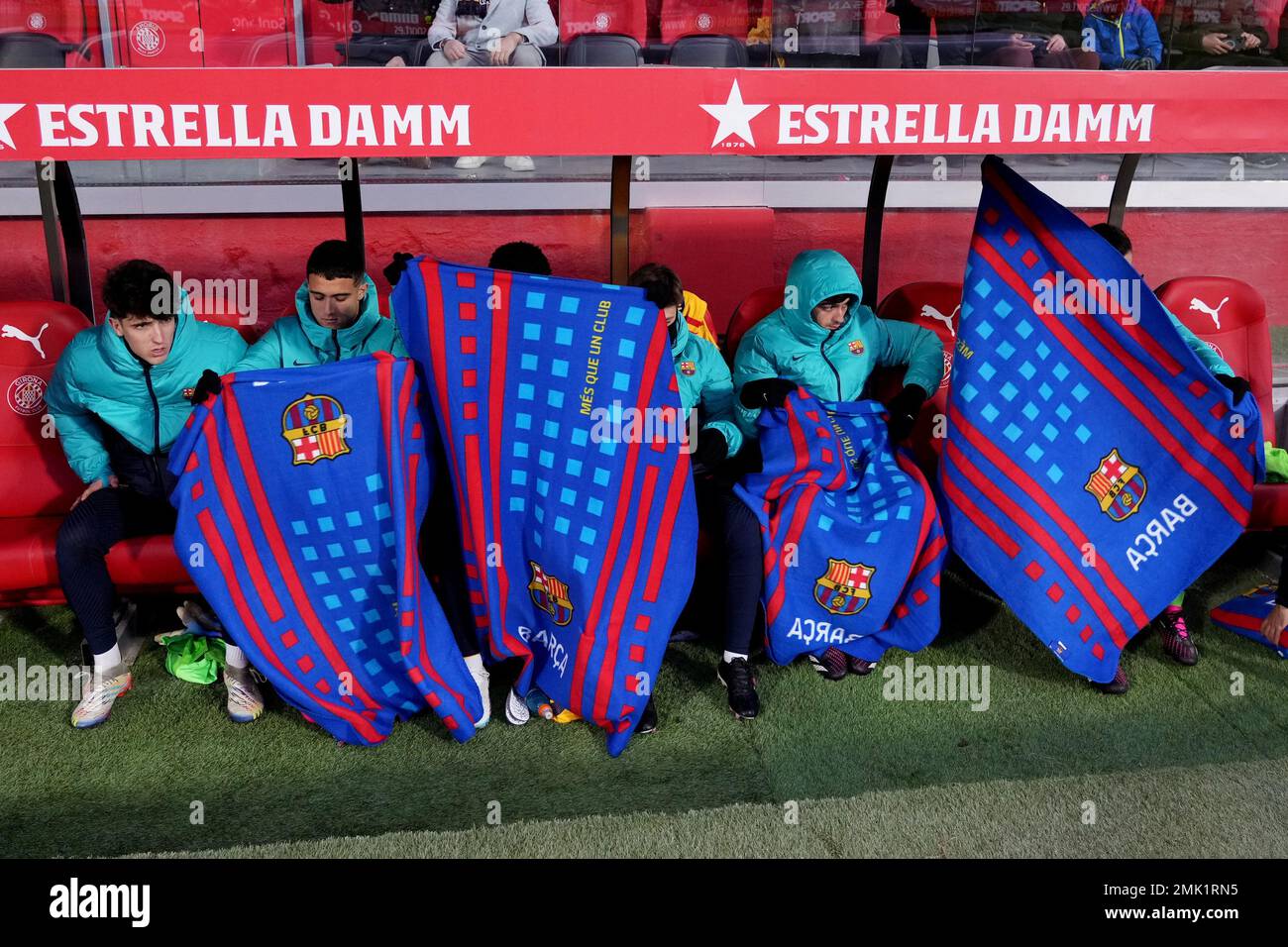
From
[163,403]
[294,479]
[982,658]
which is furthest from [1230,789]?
[163,403]

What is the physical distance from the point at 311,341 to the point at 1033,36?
9.07ft

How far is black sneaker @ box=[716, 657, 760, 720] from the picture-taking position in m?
3.41

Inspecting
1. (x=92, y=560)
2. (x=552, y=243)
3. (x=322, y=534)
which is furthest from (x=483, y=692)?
(x=552, y=243)

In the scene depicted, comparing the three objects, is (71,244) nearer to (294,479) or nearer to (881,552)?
(294,479)

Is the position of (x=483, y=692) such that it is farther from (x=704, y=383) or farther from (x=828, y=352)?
(x=828, y=352)

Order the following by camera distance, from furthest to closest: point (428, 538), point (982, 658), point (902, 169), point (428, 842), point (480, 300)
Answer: point (902, 169) → point (982, 658) → point (428, 538) → point (480, 300) → point (428, 842)

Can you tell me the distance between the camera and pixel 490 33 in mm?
3326

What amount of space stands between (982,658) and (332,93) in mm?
2626

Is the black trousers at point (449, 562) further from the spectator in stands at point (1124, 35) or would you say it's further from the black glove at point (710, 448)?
the spectator in stands at point (1124, 35)

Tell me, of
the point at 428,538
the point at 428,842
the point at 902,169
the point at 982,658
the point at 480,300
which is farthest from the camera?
the point at 902,169

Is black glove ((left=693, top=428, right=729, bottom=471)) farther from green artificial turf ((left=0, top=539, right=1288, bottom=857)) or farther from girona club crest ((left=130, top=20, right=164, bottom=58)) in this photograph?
girona club crest ((left=130, top=20, right=164, bottom=58))

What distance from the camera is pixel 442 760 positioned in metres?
3.21

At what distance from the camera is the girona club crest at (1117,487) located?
11.4 ft

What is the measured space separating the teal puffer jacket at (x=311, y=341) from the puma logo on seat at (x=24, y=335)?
89cm
